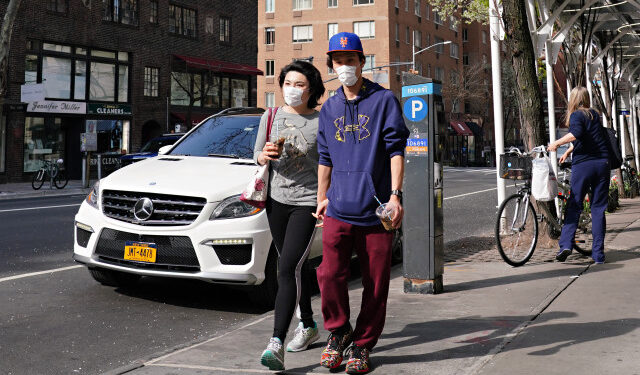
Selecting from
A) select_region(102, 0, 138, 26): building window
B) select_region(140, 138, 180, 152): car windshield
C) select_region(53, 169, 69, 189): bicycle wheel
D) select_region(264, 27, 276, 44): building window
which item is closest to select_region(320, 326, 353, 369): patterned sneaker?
select_region(140, 138, 180, 152): car windshield

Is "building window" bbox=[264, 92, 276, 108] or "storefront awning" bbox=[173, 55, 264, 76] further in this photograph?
"building window" bbox=[264, 92, 276, 108]

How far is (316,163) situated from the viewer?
4.61m

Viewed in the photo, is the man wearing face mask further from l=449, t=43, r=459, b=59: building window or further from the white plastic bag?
l=449, t=43, r=459, b=59: building window

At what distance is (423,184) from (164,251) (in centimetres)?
223

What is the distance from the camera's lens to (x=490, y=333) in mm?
4953

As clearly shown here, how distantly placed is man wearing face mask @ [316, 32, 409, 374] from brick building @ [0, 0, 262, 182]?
82.3 ft

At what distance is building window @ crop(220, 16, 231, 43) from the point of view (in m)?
43.0

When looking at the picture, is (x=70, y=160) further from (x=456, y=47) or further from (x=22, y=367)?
(x=456, y=47)

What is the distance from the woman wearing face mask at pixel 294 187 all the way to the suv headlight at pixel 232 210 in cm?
134

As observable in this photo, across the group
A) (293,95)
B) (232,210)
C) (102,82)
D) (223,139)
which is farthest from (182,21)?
(293,95)

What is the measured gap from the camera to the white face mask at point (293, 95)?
457 cm

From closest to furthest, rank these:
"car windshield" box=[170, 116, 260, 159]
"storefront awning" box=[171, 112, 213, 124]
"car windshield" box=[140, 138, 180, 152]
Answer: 1. "car windshield" box=[170, 116, 260, 159]
2. "car windshield" box=[140, 138, 180, 152]
3. "storefront awning" box=[171, 112, 213, 124]

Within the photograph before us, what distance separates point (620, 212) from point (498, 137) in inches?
199

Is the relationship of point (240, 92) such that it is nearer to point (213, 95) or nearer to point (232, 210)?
point (213, 95)
